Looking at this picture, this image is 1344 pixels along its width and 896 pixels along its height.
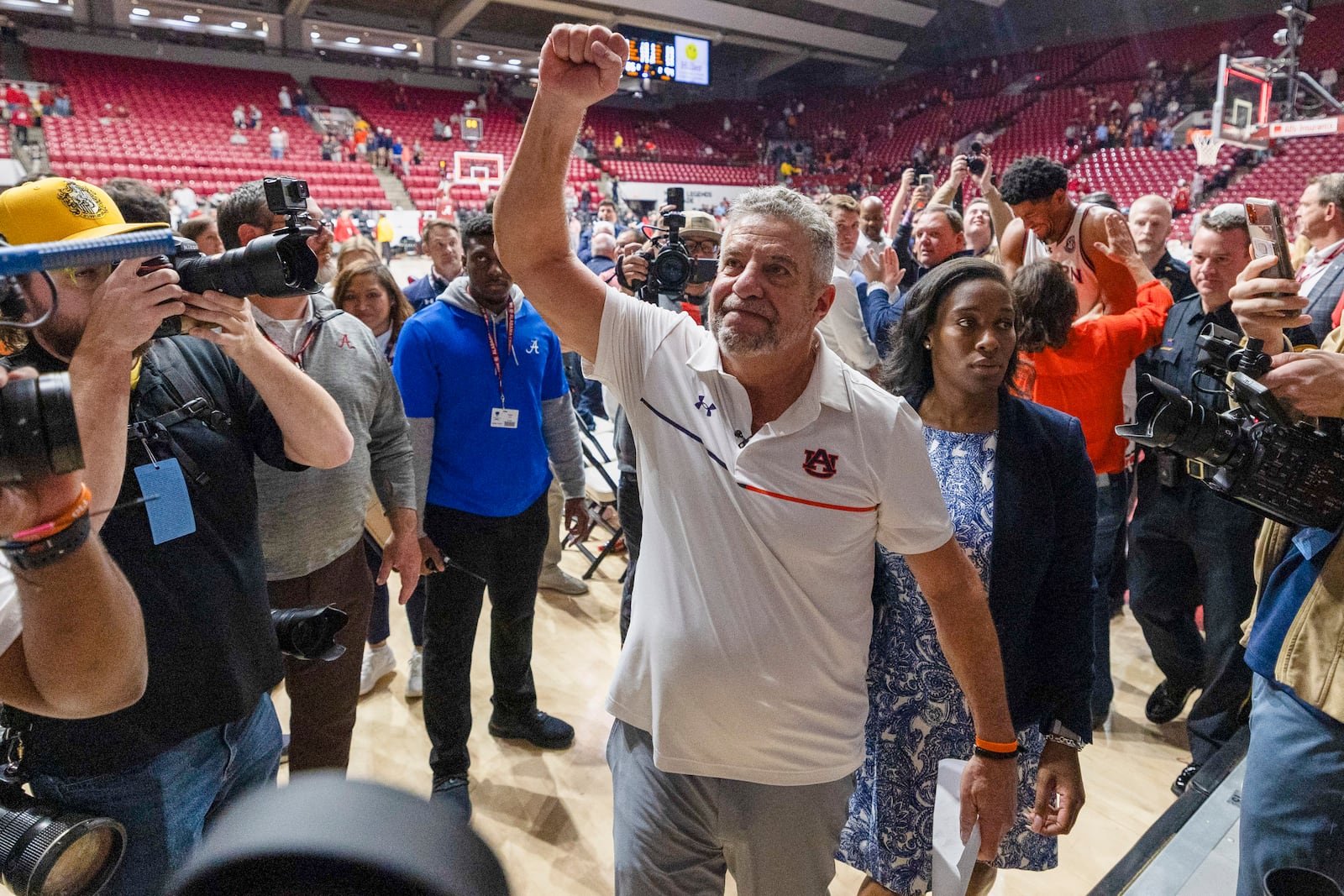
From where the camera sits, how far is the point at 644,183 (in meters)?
18.8

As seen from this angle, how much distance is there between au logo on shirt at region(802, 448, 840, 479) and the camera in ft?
4.06

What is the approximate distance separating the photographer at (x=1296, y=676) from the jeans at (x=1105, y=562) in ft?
3.92

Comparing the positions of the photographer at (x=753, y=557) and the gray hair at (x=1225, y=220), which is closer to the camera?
the photographer at (x=753, y=557)

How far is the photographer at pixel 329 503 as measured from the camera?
185 centimetres

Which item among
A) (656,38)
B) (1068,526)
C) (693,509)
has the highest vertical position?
(656,38)

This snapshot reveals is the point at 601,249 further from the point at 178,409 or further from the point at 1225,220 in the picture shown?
the point at 178,409

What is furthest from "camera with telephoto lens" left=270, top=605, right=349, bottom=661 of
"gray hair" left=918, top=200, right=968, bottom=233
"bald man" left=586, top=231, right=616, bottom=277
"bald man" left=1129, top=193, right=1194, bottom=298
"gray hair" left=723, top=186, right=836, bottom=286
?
"bald man" left=586, top=231, right=616, bottom=277

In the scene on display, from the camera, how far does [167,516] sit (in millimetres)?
1177

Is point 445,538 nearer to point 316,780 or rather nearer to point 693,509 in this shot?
point 693,509

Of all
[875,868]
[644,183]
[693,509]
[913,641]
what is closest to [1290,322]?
[913,641]

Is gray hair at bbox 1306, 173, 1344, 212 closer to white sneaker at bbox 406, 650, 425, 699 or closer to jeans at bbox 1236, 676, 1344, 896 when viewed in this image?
jeans at bbox 1236, 676, 1344, 896

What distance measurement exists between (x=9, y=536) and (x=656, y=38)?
698 inches

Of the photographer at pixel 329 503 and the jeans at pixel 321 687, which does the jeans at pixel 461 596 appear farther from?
the jeans at pixel 321 687

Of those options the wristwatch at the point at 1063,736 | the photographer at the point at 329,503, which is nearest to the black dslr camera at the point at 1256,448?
the wristwatch at the point at 1063,736
